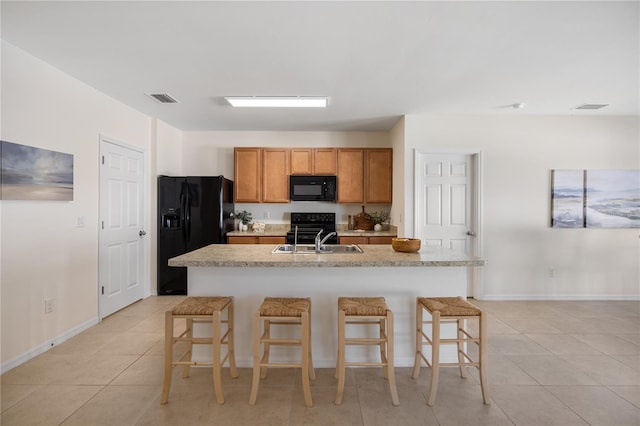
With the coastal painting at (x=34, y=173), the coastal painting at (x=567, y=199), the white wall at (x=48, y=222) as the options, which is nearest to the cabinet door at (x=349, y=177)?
the coastal painting at (x=567, y=199)

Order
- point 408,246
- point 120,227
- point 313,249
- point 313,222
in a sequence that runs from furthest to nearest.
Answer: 1. point 313,222
2. point 120,227
3. point 313,249
4. point 408,246

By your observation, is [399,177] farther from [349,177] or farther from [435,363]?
[435,363]

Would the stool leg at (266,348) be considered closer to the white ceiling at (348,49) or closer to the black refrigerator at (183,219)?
the white ceiling at (348,49)

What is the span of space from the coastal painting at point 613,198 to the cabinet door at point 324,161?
344 centimetres

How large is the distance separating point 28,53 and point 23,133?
647mm

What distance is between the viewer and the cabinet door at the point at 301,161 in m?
4.86

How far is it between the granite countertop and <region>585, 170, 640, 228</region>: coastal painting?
3058mm

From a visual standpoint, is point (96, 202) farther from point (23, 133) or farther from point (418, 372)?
point (418, 372)

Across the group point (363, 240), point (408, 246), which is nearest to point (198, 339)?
point (408, 246)

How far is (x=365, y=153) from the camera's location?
190 inches

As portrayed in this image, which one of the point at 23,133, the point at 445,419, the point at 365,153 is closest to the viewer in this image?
the point at 445,419

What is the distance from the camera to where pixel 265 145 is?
5059 millimetres

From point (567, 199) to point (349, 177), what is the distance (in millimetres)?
2946

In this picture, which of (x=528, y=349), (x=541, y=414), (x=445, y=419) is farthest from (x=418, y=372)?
(x=528, y=349)
